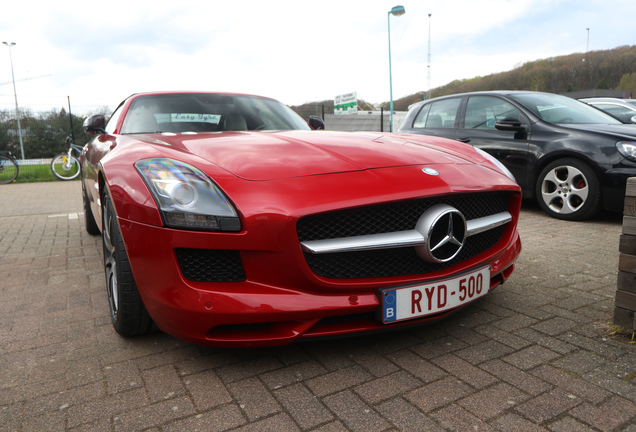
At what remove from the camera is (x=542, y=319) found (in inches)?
97.5

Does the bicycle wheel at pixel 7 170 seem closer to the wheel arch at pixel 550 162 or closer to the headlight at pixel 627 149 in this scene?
the wheel arch at pixel 550 162

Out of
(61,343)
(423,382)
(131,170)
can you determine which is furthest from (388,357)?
(61,343)

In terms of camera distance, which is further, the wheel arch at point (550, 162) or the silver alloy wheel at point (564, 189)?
the silver alloy wheel at point (564, 189)

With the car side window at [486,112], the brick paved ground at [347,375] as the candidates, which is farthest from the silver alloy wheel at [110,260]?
the car side window at [486,112]

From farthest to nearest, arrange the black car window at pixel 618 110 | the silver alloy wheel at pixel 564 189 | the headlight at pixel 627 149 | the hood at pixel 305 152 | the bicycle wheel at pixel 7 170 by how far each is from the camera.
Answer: the bicycle wheel at pixel 7 170
the black car window at pixel 618 110
the silver alloy wheel at pixel 564 189
the headlight at pixel 627 149
the hood at pixel 305 152

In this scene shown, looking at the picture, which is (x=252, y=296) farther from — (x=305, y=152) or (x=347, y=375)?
(x=305, y=152)

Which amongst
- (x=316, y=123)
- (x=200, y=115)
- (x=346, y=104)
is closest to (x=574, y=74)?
(x=346, y=104)

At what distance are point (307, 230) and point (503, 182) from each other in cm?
115

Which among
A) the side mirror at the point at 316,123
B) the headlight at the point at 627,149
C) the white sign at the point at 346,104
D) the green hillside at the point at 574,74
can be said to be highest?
the green hillside at the point at 574,74

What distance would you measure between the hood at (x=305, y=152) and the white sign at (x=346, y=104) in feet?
59.6

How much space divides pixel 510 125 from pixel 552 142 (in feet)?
1.59

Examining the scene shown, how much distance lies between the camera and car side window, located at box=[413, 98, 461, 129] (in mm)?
6391

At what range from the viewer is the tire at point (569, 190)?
191 inches

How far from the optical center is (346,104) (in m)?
21.5
